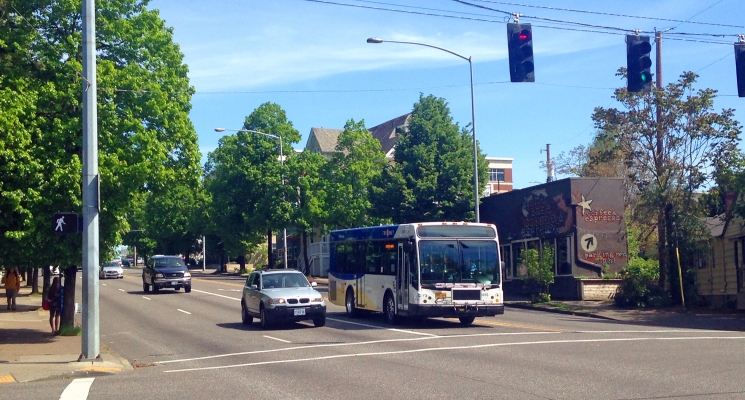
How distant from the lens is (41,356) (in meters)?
16.8

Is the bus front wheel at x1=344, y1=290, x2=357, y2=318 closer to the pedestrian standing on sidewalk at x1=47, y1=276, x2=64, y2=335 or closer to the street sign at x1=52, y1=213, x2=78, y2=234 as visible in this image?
the pedestrian standing on sidewalk at x1=47, y1=276, x2=64, y2=335

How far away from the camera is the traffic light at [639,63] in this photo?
49.7 feet

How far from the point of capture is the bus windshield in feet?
69.0

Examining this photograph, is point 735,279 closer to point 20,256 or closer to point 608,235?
point 608,235

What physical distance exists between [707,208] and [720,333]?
418 inches

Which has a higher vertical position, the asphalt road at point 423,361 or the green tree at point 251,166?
the green tree at point 251,166

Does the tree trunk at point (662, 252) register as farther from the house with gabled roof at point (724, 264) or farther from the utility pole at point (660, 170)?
the house with gabled roof at point (724, 264)

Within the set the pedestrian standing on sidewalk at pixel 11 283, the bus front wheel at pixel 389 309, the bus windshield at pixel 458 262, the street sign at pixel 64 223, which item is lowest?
the bus front wheel at pixel 389 309

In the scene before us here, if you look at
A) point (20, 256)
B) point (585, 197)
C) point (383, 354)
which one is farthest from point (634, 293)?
point (20, 256)

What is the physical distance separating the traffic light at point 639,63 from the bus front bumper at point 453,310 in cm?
798

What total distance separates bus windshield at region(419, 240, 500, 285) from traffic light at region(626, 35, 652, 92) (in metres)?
7.46

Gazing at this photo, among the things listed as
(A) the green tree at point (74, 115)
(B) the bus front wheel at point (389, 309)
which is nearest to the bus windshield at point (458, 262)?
(B) the bus front wheel at point (389, 309)

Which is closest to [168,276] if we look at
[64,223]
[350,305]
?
[350,305]

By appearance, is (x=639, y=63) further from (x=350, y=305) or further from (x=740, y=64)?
(x=350, y=305)
